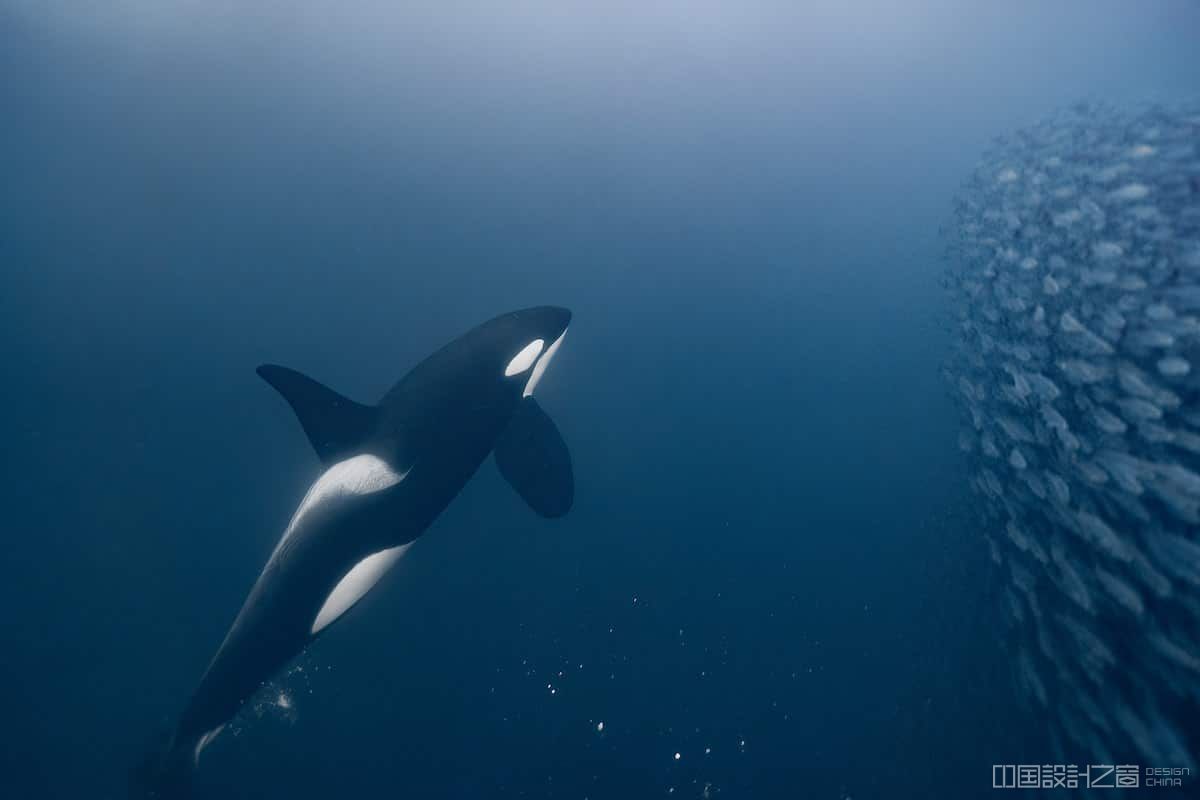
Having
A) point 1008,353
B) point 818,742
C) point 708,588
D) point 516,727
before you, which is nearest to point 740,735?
point 818,742

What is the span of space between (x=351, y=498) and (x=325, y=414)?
0.54m

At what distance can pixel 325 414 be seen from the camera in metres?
3.13

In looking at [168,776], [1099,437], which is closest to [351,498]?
[168,776]

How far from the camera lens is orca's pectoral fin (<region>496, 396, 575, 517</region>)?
443 cm

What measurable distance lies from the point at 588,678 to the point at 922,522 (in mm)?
5826

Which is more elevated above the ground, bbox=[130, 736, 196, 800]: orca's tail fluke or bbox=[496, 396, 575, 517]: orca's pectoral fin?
bbox=[496, 396, 575, 517]: orca's pectoral fin

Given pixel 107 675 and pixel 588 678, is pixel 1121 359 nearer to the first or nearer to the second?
pixel 588 678

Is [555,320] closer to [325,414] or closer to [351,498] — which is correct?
[325,414]

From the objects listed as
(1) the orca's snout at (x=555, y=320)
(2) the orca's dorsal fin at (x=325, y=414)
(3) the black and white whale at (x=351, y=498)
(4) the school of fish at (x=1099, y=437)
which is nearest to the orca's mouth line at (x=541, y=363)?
(1) the orca's snout at (x=555, y=320)

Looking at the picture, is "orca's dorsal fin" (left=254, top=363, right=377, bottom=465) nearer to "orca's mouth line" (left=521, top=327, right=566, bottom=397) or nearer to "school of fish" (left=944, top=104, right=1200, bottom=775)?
"orca's mouth line" (left=521, top=327, right=566, bottom=397)

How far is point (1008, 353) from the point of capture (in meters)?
5.12

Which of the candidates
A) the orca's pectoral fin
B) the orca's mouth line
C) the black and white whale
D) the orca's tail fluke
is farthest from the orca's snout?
the orca's tail fluke

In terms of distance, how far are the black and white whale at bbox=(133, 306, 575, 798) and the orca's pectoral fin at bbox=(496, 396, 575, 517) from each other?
0.97m

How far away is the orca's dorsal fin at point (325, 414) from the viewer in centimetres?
302
